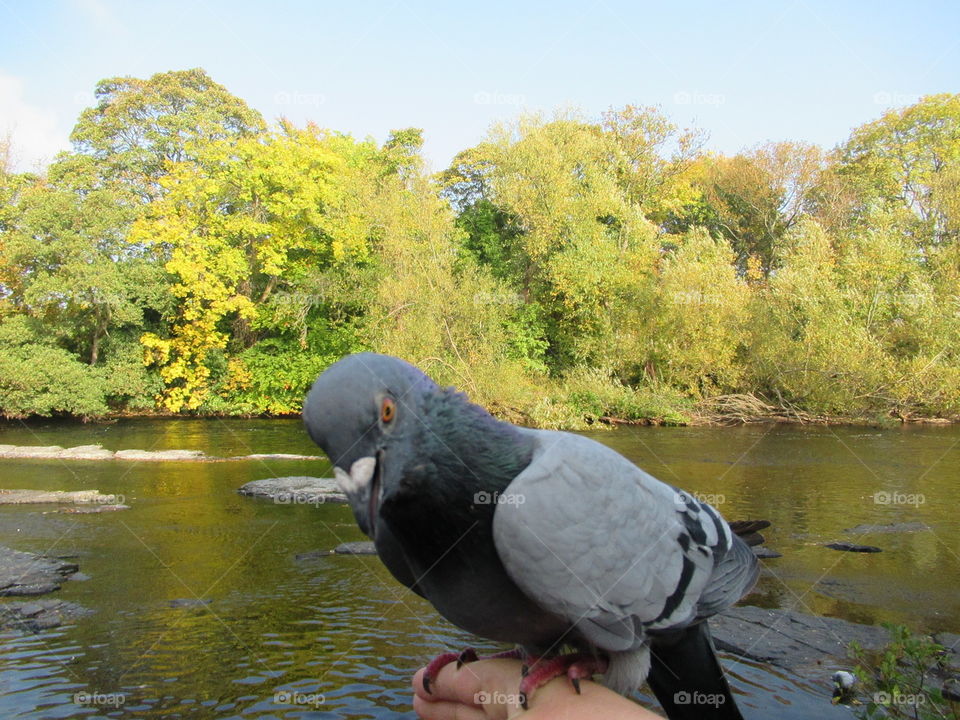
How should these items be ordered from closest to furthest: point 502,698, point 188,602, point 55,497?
1. point 502,698
2. point 188,602
3. point 55,497

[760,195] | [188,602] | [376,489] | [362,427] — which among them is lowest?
[188,602]

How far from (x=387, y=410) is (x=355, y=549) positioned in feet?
26.2

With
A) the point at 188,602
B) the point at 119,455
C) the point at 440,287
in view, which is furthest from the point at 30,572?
the point at 440,287

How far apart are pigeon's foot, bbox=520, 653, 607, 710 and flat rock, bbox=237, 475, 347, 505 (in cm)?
1058

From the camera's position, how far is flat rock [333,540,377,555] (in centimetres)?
986

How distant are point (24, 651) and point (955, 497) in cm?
1466

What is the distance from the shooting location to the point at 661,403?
25.0 m

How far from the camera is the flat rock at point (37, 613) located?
275 inches

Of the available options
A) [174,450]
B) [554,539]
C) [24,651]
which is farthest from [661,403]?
[554,539]

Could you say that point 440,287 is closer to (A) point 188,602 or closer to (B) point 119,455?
(B) point 119,455

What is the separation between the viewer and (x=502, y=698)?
9.04ft

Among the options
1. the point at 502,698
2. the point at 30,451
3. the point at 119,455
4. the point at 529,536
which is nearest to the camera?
the point at 529,536

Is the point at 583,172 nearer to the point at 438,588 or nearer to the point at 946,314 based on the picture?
the point at 946,314

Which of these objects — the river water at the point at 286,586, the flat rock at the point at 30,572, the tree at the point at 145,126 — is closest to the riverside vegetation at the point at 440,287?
the tree at the point at 145,126
